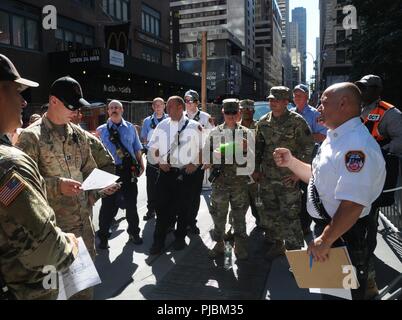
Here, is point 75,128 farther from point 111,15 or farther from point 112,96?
point 111,15

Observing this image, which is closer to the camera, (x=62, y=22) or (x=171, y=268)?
(x=171, y=268)

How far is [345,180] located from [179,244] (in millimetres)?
3353

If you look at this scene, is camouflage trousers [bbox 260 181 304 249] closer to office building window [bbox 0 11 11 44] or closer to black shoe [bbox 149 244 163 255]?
black shoe [bbox 149 244 163 255]

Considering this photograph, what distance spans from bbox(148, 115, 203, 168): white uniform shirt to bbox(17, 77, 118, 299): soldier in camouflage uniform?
7.33 ft

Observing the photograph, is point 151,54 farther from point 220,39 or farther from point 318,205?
point 220,39

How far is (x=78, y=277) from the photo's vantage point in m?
2.07

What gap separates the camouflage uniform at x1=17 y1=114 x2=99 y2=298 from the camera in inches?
116

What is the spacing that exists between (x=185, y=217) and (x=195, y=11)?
122 metres

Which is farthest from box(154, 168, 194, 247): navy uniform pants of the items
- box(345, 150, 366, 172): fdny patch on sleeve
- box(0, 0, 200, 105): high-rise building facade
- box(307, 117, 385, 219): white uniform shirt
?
box(0, 0, 200, 105): high-rise building facade

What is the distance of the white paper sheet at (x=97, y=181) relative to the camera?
2.80m

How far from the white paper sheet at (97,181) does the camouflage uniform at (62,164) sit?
21cm

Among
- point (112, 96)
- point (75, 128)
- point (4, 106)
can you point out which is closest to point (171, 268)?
point (75, 128)

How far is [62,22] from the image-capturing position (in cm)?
2295

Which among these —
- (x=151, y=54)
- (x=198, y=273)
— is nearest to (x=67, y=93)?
(x=198, y=273)
